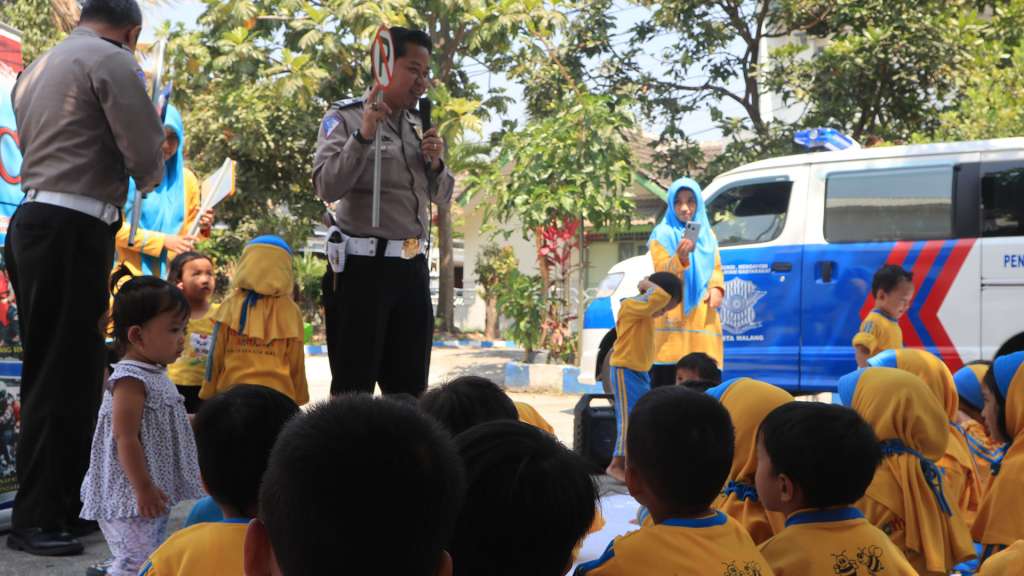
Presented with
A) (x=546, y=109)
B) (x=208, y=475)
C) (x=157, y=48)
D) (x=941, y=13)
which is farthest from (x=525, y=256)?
(x=208, y=475)

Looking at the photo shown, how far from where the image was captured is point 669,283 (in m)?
6.20

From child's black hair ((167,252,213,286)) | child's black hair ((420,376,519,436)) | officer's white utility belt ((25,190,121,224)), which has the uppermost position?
officer's white utility belt ((25,190,121,224))

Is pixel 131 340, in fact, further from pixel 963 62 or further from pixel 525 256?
pixel 525 256

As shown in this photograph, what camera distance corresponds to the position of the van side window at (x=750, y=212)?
805cm

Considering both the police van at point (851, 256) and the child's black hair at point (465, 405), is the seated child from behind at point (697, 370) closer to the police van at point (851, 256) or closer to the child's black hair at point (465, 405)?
the police van at point (851, 256)

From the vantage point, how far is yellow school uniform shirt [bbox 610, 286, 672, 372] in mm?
6105


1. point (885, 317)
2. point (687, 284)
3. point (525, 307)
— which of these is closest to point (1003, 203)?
point (885, 317)

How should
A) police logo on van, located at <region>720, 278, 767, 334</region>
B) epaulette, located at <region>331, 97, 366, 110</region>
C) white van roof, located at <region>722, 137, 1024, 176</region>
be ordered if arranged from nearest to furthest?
1. epaulette, located at <region>331, 97, 366, 110</region>
2. white van roof, located at <region>722, 137, 1024, 176</region>
3. police logo on van, located at <region>720, 278, 767, 334</region>

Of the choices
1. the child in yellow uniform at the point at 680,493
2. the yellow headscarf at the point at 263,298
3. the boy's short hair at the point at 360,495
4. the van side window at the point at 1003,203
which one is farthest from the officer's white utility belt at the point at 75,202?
the van side window at the point at 1003,203

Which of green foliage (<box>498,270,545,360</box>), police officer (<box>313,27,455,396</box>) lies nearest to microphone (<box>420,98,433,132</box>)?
police officer (<box>313,27,455,396</box>)

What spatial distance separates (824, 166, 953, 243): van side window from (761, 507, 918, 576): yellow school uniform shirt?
5335 millimetres

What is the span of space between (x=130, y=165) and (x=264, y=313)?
3.05ft

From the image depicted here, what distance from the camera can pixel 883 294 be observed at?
21.2 feet

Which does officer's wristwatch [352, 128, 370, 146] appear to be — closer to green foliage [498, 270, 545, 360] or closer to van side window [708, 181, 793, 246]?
van side window [708, 181, 793, 246]
